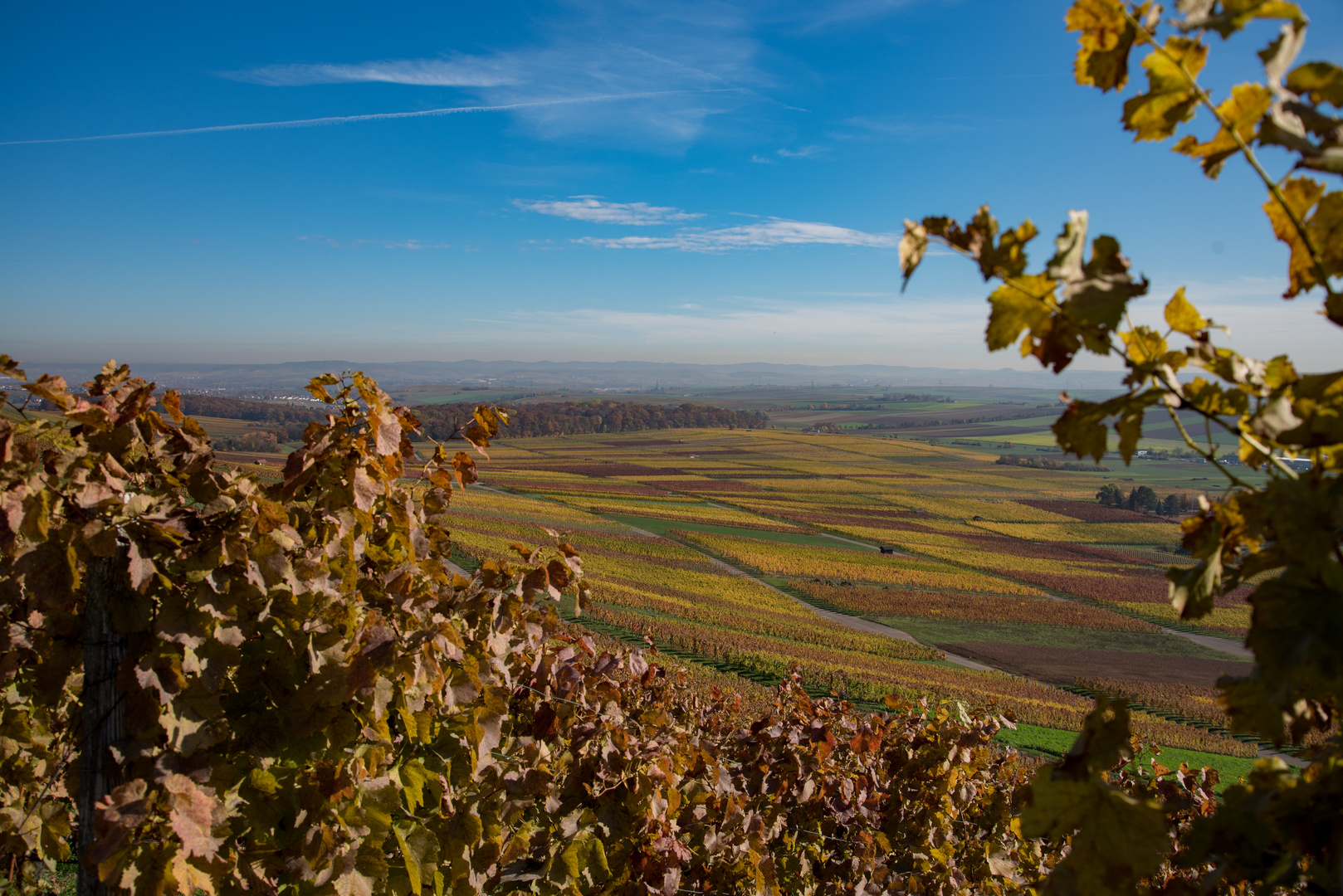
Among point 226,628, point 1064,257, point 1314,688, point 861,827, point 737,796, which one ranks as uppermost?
point 1064,257

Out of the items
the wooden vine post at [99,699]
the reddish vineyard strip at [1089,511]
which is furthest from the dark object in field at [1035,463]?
the wooden vine post at [99,699]

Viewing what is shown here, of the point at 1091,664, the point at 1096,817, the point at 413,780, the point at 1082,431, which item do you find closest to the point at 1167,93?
the point at 1082,431

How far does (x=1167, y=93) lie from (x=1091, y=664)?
3731 cm

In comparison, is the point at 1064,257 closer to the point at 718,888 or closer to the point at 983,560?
the point at 718,888

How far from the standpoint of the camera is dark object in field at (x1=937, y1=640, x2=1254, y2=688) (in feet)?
98.2

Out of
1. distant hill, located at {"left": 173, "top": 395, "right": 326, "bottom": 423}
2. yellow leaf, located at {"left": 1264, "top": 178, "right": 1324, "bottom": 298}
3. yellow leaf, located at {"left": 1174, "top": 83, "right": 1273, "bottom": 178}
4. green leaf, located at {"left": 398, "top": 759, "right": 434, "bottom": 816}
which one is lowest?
distant hill, located at {"left": 173, "top": 395, "right": 326, "bottom": 423}

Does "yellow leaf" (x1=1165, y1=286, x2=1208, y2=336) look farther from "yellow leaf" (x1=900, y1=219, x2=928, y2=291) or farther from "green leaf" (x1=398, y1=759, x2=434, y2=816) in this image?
"green leaf" (x1=398, y1=759, x2=434, y2=816)

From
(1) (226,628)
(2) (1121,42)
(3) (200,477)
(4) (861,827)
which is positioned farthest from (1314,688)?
(4) (861,827)

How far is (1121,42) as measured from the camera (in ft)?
3.57

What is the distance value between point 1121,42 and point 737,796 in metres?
4.24

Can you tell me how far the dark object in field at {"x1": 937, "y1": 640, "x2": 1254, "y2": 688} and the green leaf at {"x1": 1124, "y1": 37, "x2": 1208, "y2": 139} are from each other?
111 ft

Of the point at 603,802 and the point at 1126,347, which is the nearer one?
the point at 1126,347

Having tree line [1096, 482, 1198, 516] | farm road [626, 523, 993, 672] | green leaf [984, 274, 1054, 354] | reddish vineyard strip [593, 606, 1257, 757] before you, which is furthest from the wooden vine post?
tree line [1096, 482, 1198, 516]

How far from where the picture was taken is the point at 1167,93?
109cm
